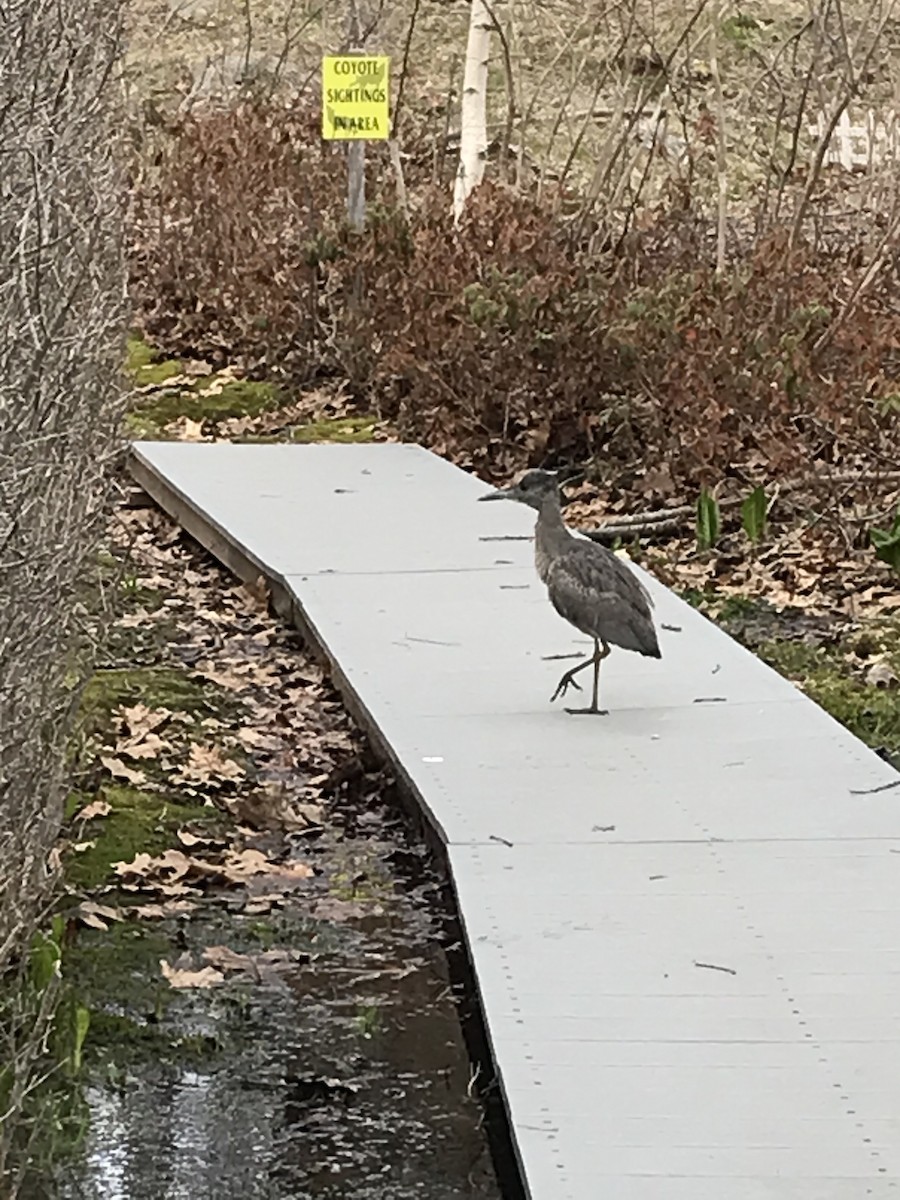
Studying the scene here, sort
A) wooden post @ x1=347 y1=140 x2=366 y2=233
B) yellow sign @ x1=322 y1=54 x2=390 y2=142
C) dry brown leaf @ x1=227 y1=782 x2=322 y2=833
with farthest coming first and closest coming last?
wooden post @ x1=347 y1=140 x2=366 y2=233 < yellow sign @ x1=322 y1=54 x2=390 y2=142 < dry brown leaf @ x1=227 y1=782 x2=322 y2=833

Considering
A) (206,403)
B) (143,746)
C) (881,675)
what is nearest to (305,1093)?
(143,746)

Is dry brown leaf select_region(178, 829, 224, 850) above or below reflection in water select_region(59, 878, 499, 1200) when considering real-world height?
below

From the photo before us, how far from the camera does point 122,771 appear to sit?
269 inches

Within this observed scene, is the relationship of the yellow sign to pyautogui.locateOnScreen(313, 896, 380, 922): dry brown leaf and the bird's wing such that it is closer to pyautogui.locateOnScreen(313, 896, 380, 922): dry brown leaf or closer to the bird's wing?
the bird's wing

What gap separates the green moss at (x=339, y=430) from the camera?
42.8ft

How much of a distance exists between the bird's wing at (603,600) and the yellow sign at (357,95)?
7331mm

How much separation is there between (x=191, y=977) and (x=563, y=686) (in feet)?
6.26

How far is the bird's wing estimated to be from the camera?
658 centimetres

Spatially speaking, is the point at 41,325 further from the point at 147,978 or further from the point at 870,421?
the point at 870,421

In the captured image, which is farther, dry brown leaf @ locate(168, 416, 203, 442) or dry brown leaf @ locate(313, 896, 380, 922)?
dry brown leaf @ locate(168, 416, 203, 442)

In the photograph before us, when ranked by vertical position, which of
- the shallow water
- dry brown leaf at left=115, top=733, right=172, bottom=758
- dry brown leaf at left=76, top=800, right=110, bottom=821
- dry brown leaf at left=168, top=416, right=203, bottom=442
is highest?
the shallow water

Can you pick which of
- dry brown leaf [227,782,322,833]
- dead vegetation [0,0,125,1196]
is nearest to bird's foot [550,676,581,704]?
dry brown leaf [227,782,322,833]

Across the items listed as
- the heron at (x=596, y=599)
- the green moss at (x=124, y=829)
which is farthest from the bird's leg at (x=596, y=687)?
the green moss at (x=124, y=829)

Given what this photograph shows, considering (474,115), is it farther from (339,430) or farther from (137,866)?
(137,866)
